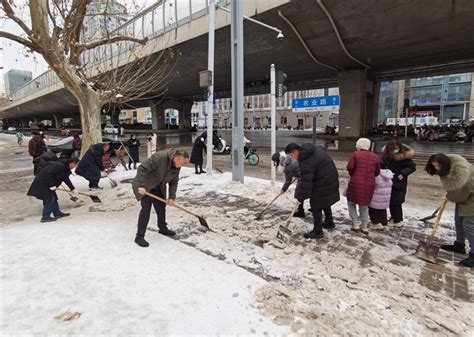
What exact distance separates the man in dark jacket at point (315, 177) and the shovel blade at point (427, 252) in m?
1.28

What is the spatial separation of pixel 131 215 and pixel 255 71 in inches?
779

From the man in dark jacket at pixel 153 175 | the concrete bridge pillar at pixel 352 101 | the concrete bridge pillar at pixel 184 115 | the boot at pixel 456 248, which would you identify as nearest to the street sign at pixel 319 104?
the boot at pixel 456 248

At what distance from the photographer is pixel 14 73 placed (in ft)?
160

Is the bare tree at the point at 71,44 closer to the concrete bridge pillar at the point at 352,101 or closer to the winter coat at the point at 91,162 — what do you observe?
the winter coat at the point at 91,162

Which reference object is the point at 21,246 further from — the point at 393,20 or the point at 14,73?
the point at 14,73

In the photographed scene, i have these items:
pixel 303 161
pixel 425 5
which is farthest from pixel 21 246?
pixel 425 5

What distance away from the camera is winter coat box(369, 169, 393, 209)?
4.52m

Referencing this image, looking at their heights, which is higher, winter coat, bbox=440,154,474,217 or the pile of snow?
winter coat, bbox=440,154,474,217

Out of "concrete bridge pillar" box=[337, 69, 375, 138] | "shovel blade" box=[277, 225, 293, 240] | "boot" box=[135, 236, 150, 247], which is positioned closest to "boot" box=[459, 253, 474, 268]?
"shovel blade" box=[277, 225, 293, 240]

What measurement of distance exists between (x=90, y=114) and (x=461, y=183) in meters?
11.3

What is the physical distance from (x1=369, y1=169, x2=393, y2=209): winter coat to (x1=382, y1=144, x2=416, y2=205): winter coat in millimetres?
206

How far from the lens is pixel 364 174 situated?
14.3 ft

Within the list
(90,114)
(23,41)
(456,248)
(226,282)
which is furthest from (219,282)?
(23,41)

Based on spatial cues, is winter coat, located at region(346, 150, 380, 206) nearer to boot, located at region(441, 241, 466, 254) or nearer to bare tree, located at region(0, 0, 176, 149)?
boot, located at region(441, 241, 466, 254)
